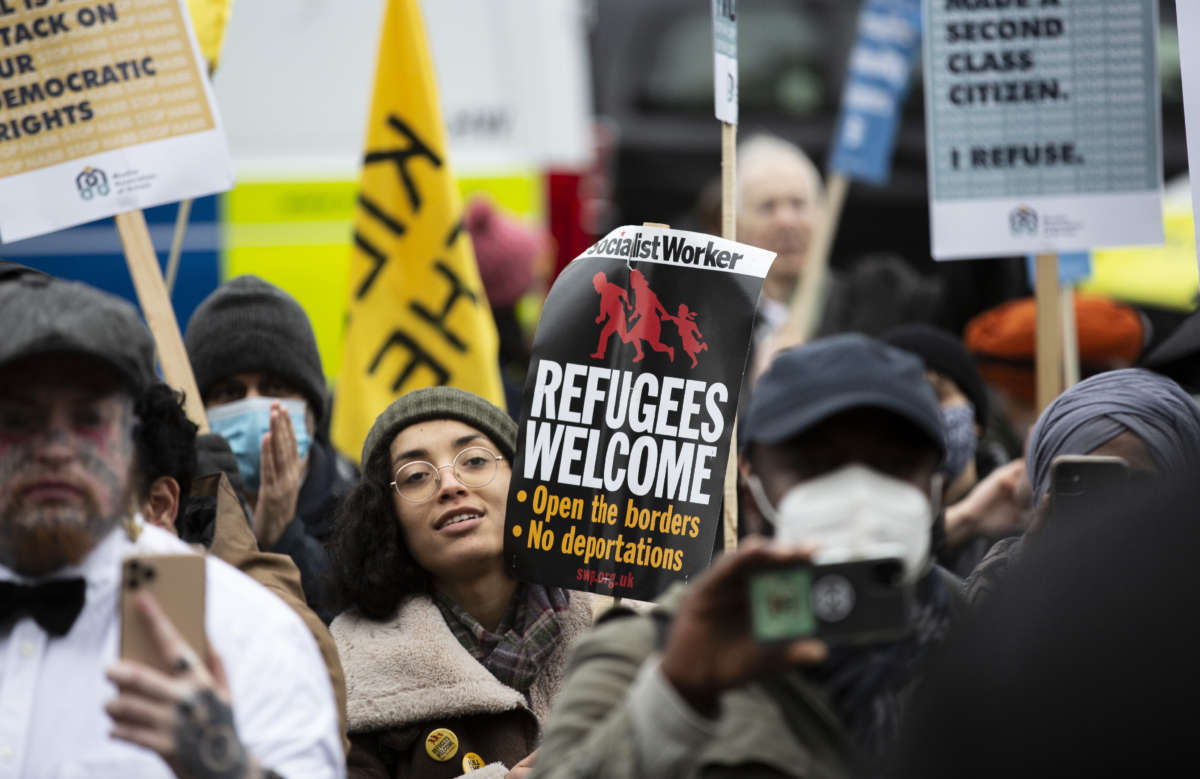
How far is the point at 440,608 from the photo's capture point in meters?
3.70

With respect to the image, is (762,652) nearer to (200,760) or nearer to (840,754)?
(840,754)

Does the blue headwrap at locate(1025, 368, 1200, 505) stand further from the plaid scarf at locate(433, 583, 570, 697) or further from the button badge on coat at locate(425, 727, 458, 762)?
the button badge on coat at locate(425, 727, 458, 762)

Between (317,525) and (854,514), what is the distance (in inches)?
100

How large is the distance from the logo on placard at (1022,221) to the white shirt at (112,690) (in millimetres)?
2838

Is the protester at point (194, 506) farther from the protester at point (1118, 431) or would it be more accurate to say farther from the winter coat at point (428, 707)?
the protester at point (1118, 431)

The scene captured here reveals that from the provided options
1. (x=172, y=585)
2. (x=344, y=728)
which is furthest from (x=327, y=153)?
(x=172, y=585)

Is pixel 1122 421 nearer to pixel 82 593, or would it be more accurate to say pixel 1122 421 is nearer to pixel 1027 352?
pixel 82 593

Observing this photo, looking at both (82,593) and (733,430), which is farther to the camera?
(733,430)

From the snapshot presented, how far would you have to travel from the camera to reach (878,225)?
509 inches

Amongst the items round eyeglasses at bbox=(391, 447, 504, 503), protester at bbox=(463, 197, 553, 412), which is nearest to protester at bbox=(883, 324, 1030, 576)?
round eyeglasses at bbox=(391, 447, 504, 503)

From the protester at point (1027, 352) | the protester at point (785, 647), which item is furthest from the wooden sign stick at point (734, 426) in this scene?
the protester at point (1027, 352)

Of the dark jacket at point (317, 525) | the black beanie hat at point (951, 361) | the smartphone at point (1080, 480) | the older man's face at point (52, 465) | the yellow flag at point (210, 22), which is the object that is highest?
the yellow flag at point (210, 22)

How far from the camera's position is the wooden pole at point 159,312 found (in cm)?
405

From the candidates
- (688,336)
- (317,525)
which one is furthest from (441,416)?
(317,525)
